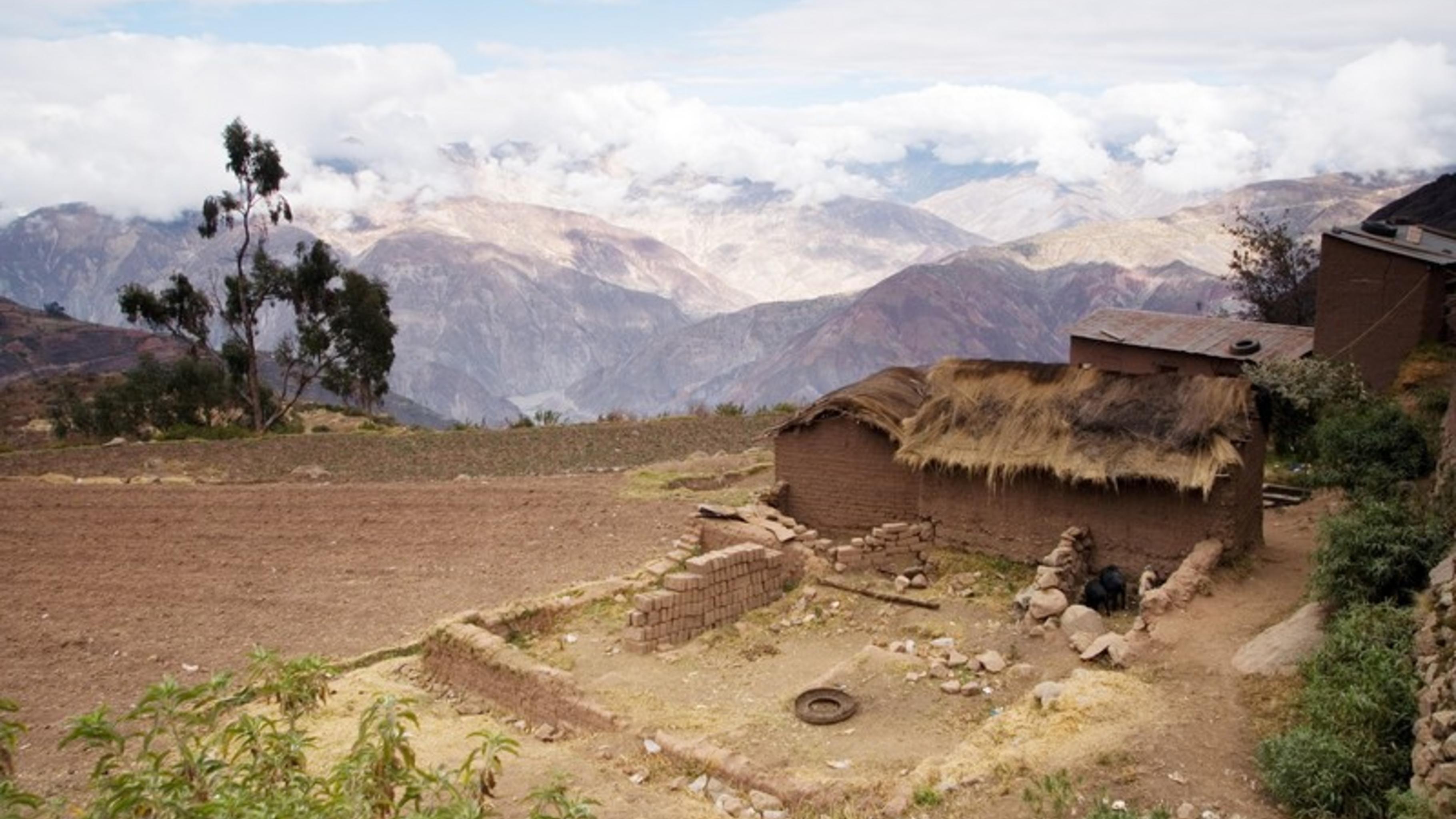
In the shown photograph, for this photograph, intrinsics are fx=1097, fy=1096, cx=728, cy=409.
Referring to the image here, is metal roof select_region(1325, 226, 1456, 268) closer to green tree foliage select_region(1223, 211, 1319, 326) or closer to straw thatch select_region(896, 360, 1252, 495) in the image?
straw thatch select_region(896, 360, 1252, 495)

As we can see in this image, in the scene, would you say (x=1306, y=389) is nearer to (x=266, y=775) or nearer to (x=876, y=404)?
(x=876, y=404)

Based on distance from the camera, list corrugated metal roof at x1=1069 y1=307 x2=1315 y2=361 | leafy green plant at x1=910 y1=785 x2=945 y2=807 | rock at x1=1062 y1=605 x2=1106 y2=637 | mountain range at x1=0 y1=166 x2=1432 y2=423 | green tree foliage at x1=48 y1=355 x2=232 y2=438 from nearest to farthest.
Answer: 1. leafy green plant at x1=910 y1=785 x2=945 y2=807
2. rock at x1=1062 y1=605 x2=1106 y2=637
3. corrugated metal roof at x1=1069 y1=307 x2=1315 y2=361
4. green tree foliage at x1=48 y1=355 x2=232 y2=438
5. mountain range at x1=0 y1=166 x2=1432 y2=423

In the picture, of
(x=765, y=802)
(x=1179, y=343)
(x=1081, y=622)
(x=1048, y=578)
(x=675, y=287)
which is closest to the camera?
(x=765, y=802)

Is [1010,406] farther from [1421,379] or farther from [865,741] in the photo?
[1421,379]

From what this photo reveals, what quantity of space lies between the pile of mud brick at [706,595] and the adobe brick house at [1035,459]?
8.29 ft

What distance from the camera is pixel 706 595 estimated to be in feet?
43.7

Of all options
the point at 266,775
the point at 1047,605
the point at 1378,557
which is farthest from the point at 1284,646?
the point at 266,775

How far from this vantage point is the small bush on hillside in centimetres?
738

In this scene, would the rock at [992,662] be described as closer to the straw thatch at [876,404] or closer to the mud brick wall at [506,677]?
the mud brick wall at [506,677]

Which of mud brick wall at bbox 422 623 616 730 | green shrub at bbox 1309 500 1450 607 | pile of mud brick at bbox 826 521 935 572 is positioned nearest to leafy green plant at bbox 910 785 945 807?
mud brick wall at bbox 422 623 616 730


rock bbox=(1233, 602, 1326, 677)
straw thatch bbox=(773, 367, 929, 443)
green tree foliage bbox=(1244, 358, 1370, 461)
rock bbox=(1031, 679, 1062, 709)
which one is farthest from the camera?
green tree foliage bbox=(1244, 358, 1370, 461)

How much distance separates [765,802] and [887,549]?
6471mm

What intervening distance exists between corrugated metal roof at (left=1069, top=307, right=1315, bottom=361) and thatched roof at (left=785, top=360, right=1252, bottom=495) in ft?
→ 26.7

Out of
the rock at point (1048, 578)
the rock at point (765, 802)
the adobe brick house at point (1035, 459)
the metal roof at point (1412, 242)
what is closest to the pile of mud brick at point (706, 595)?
the adobe brick house at point (1035, 459)
